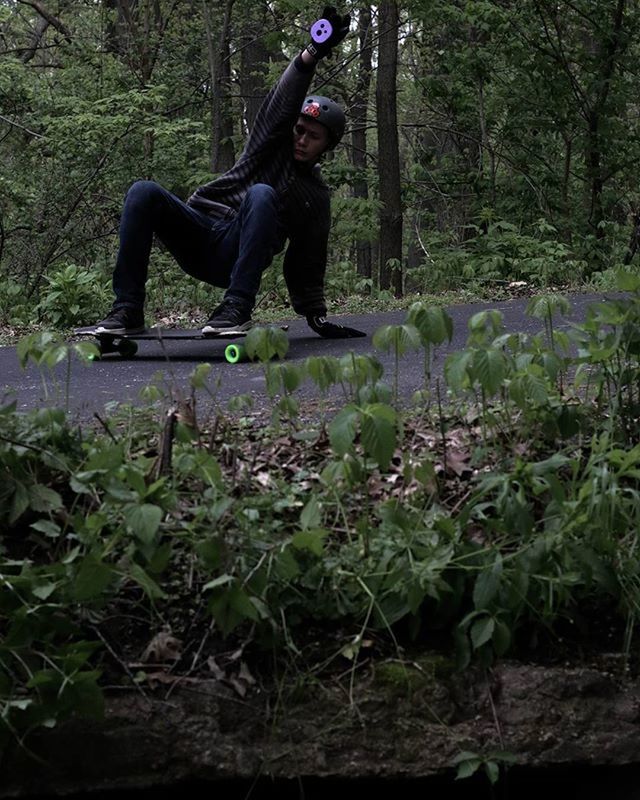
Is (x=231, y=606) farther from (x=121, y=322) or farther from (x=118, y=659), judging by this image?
(x=121, y=322)

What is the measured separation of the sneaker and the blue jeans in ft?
0.15

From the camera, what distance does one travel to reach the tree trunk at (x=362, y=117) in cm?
1626

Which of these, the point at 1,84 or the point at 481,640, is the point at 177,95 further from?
the point at 481,640

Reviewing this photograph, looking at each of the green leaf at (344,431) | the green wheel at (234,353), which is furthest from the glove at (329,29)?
the green leaf at (344,431)

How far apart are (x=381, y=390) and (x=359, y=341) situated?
3.52 meters

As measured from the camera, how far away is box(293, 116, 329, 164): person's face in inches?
256

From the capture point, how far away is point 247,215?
6.30 meters

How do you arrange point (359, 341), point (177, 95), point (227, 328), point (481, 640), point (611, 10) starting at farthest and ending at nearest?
point (177, 95) → point (611, 10) → point (359, 341) → point (227, 328) → point (481, 640)

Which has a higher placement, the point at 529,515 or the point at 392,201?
the point at 392,201

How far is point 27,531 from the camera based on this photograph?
10.9 ft

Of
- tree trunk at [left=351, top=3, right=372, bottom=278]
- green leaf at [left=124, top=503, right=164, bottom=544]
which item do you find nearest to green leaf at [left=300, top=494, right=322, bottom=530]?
green leaf at [left=124, top=503, right=164, bottom=544]

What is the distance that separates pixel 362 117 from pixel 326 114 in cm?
1115

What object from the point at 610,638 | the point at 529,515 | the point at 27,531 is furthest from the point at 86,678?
the point at 610,638

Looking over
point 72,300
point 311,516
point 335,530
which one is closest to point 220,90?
point 72,300
